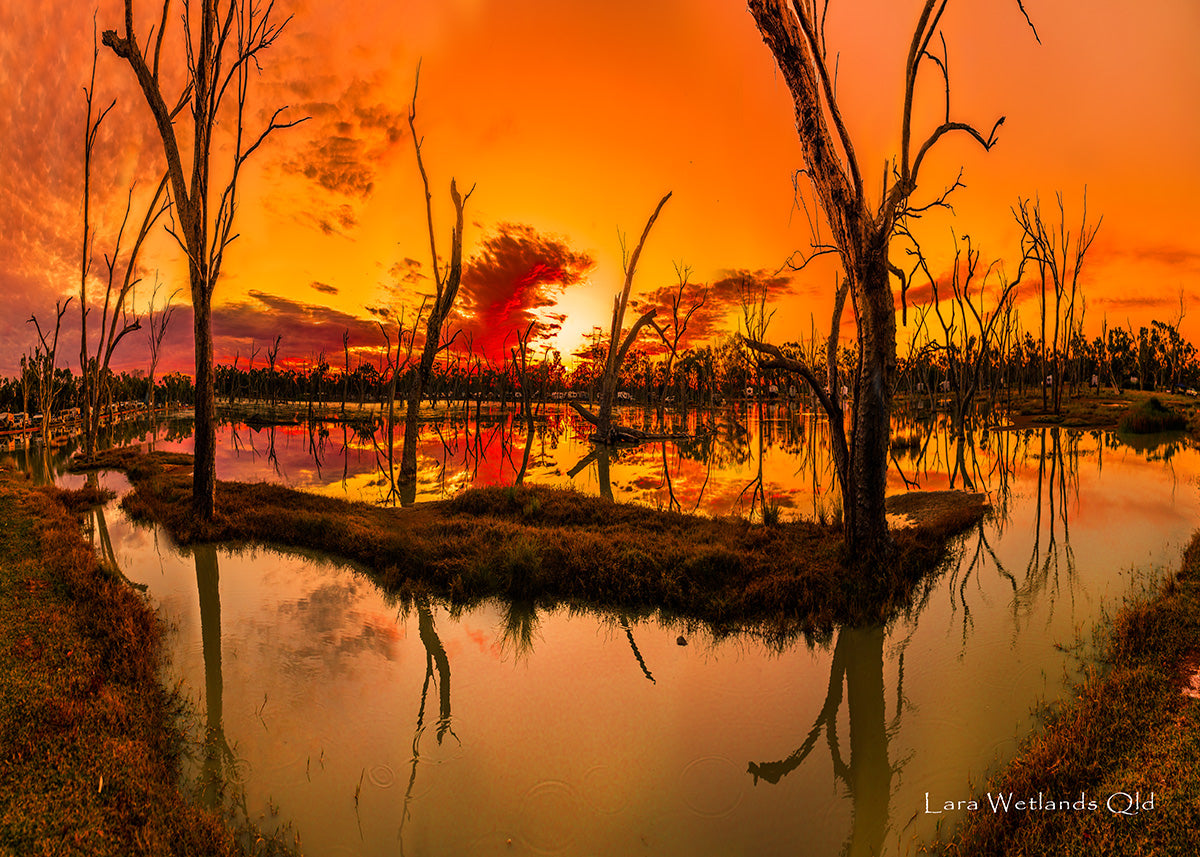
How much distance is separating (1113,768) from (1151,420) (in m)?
37.7

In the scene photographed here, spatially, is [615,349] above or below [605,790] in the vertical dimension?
above

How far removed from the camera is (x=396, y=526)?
10664 millimetres

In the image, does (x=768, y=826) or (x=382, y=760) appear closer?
(x=768, y=826)

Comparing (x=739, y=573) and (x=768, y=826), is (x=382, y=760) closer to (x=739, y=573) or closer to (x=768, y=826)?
(x=768, y=826)

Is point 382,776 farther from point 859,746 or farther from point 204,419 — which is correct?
point 204,419

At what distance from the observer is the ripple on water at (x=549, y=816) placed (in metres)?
3.23

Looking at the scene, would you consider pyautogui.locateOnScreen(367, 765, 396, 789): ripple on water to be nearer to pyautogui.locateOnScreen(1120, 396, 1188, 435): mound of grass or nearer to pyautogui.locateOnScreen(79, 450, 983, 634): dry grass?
pyautogui.locateOnScreen(79, 450, 983, 634): dry grass

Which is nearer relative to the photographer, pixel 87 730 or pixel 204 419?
pixel 87 730

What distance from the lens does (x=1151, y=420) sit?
97.1ft

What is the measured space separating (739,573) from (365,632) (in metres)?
4.86

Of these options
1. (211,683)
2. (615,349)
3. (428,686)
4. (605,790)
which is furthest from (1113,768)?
(615,349)

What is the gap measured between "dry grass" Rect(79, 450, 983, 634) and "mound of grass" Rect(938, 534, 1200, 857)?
237 cm

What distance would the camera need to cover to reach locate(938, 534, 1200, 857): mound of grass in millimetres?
2930

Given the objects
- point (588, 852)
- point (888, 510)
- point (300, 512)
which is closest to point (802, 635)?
point (588, 852)
